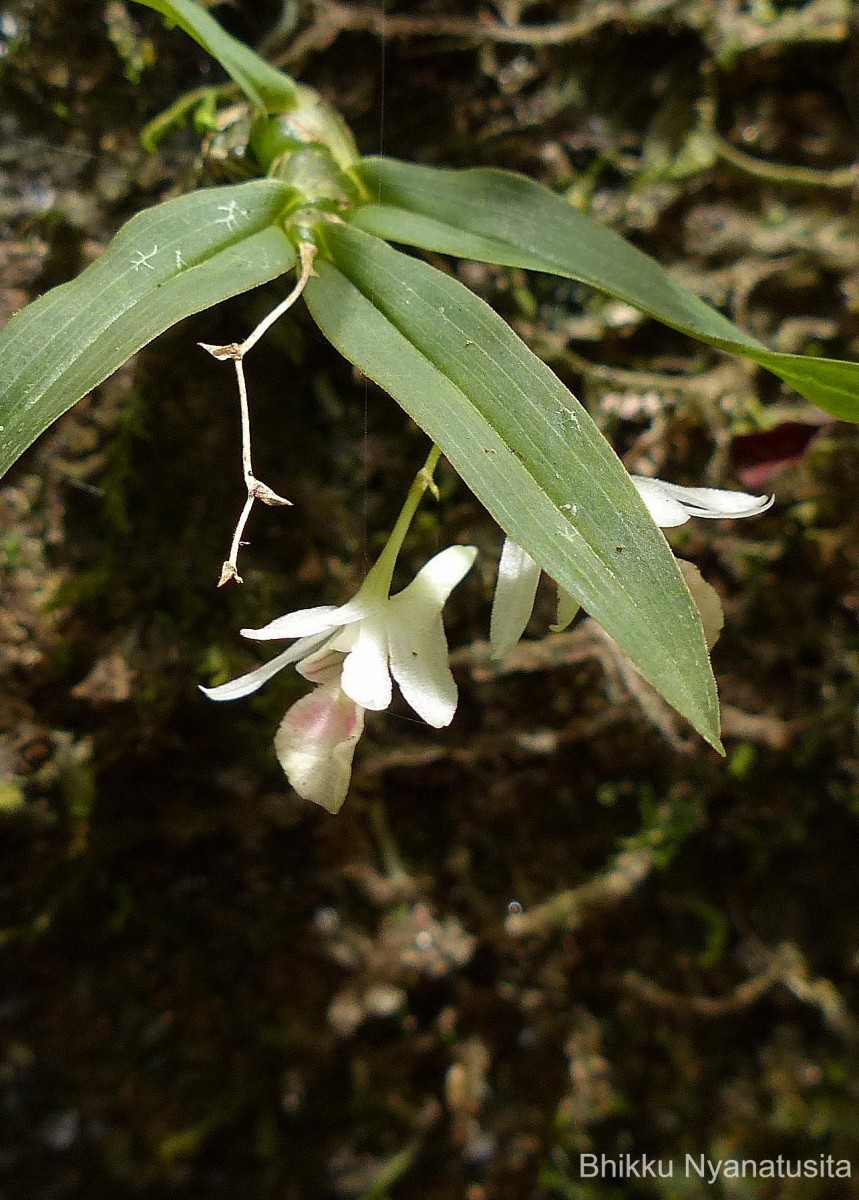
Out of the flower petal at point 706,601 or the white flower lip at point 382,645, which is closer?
the white flower lip at point 382,645

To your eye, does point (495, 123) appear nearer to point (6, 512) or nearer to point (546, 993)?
point (6, 512)

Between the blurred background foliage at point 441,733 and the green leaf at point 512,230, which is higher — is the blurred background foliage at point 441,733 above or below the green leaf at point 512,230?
below

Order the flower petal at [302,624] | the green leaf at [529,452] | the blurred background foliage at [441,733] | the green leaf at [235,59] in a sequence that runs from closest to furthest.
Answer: the green leaf at [529,452] < the flower petal at [302,624] < the green leaf at [235,59] < the blurred background foliage at [441,733]

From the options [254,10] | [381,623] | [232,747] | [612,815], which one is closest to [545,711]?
[612,815]

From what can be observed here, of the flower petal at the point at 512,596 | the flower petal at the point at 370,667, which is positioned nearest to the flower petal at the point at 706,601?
the flower petal at the point at 512,596

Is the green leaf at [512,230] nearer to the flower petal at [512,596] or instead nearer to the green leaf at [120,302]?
the green leaf at [120,302]

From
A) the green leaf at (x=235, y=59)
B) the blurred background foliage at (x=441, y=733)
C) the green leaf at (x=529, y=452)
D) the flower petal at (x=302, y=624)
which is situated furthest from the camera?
the blurred background foliage at (x=441, y=733)

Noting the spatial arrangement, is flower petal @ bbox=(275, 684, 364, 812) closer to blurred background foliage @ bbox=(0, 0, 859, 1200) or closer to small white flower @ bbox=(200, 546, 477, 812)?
small white flower @ bbox=(200, 546, 477, 812)

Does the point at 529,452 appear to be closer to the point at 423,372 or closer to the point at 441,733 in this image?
the point at 423,372
